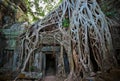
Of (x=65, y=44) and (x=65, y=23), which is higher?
(x=65, y=23)

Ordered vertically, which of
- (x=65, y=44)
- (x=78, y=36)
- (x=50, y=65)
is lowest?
(x=50, y=65)

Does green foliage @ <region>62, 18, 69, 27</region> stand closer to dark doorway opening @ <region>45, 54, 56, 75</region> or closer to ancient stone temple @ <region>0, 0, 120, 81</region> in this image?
ancient stone temple @ <region>0, 0, 120, 81</region>

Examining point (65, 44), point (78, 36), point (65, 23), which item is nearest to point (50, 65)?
point (65, 44)

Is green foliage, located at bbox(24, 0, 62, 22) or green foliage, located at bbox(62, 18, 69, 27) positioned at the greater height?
green foliage, located at bbox(24, 0, 62, 22)

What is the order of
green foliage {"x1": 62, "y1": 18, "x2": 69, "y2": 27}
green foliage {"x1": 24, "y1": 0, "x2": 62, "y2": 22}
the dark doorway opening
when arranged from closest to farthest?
green foliage {"x1": 62, "y1": 18, "x2": 69, "y2": 27}
the dark doorway opening
green foliage {"x1": 24, "y1": 0, "x2": 62, "y2": 22}

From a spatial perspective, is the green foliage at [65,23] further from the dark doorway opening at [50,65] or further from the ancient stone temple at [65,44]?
the dark doorway opening at [50,65]

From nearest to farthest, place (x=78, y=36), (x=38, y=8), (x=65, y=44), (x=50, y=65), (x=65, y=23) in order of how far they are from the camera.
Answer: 1. (x=78, y=36)
2. (x=65, y=44)
3. (x=65, y=23)
4. (x=50, y=65)
5. (x=38, y=8)

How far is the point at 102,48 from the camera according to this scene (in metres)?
4.59

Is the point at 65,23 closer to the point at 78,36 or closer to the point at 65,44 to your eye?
the point at 65,44

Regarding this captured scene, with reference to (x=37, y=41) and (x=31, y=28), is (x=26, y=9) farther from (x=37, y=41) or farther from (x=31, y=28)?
(x=37, y=41)

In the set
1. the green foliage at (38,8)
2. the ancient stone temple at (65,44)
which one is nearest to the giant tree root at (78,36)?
the ancient stone temple at (65,44)

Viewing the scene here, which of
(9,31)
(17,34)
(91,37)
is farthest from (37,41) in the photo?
(91,37)

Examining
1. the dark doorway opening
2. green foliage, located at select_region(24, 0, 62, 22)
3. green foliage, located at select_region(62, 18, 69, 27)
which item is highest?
green foliage, located at select_region(24, 0, 62, 22)

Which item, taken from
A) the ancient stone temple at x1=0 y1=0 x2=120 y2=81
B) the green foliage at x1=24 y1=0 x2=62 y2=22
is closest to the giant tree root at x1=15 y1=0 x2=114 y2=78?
the ancient stone temple at x1=0 y1=0 x2=120 y2=81
